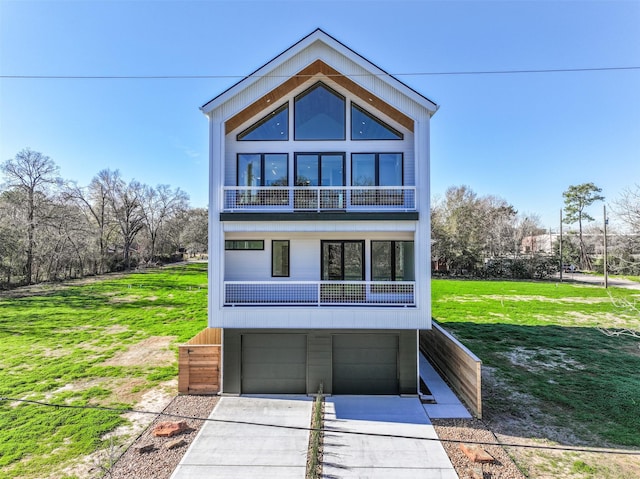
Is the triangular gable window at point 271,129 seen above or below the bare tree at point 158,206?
below

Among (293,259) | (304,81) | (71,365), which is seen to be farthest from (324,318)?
(71,365)

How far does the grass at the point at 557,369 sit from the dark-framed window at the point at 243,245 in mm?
8428

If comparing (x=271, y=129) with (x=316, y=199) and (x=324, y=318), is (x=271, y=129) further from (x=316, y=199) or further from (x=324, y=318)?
(x=324, y=318)

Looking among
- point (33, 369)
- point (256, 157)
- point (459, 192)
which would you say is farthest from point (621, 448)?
point (459, 192)

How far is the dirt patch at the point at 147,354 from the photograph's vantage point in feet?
39.1

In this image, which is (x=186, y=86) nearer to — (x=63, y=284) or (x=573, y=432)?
(x=573, y=432)

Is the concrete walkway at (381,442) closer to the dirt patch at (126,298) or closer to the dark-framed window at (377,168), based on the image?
the dark-framed window at (377,168)

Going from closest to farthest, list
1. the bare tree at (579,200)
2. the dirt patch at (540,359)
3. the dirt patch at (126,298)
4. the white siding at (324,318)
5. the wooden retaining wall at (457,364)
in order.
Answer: the wooden retaining wall at (457,364) → the white siding at (324,318) → the dirt patch at (540,359) → the dirt patch at (126,298) → the bare tree at (579,200)

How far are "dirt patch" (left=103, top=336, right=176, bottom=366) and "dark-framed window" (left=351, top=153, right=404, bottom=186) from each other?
33.5 ft

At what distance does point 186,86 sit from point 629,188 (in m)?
17.4

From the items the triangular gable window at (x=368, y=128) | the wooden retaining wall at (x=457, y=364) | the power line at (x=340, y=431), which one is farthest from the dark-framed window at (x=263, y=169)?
the wooden retaining wall at (x=457, y=364)

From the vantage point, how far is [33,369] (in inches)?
436

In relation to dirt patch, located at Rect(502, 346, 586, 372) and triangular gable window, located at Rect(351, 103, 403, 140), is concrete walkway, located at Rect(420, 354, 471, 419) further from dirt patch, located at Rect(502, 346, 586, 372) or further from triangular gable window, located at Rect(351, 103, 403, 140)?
triangular gable window, located at Rect(351, 103, 403, 140)

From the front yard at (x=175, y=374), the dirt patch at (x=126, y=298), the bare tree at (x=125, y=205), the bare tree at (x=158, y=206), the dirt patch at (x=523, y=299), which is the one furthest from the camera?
the bare tree at (x=158, y=206)
